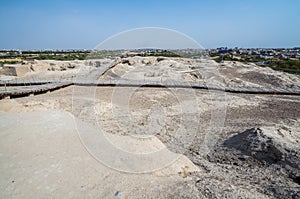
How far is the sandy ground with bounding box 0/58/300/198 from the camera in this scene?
4160 millimetres

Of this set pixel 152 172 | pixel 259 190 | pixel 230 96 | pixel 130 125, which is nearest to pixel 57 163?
pixel 152 172

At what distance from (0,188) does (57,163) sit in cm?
128

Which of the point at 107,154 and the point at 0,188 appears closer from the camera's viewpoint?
the point at 0,188

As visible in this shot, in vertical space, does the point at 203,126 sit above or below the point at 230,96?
below

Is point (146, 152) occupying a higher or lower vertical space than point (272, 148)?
lower

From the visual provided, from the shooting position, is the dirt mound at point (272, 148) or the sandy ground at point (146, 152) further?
the dirt mound at point (272, 148)

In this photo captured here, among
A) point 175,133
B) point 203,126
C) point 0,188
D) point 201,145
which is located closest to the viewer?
point 0,188

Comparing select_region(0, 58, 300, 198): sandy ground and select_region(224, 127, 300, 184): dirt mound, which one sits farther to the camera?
select_region(224, 127, 300, 184): dirt mound

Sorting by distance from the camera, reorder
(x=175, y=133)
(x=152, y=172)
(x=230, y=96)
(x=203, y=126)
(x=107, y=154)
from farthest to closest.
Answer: (x=230, y=96) < (x=203, y=126) < (x=175, y=133) < (x=107, y=154) < (x=152, y=172)

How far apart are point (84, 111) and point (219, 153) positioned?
7.59 m

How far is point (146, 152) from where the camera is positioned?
6.09 m

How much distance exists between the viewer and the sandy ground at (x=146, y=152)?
416cm

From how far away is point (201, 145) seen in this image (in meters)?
7.80

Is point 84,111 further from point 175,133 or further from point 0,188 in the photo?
point 0,188
